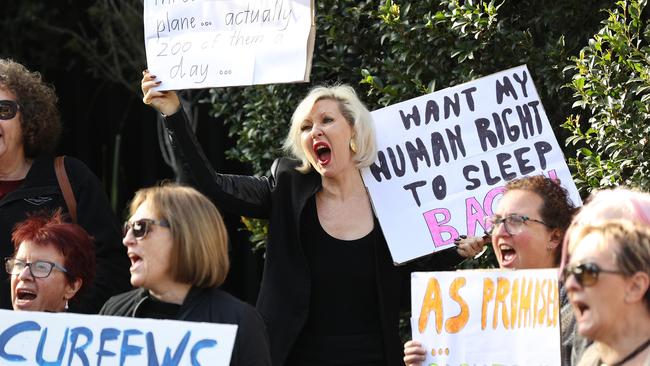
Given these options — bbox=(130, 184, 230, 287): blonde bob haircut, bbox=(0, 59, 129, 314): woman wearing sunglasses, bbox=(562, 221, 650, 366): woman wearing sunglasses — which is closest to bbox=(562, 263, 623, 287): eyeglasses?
bbox=(562, 221, 650, 366): woman wearing sunglasses

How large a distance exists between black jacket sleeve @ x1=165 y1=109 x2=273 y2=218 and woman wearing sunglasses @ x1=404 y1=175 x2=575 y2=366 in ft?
3.08

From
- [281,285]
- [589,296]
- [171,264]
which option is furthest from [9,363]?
[589,296]

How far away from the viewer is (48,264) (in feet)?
13.4

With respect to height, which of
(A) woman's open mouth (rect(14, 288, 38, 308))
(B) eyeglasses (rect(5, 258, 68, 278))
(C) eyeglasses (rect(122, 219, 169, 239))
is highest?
(C) eyeglasses (rect(122, 219, 169, 239))

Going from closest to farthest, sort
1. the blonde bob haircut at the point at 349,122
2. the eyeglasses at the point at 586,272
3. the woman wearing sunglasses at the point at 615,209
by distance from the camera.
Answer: the eyeglasses at the point at 586,272 < the woman wearing sunglasses at the point at 615,209 < the blonde bob haircut at the point at 349,122

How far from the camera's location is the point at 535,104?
15.7 feet

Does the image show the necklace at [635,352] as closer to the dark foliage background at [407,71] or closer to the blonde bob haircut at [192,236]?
the blonde bob haircut at [192,236]

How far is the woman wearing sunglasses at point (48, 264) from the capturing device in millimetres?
4078

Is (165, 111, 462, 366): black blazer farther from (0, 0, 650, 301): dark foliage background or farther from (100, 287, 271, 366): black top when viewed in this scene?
(0, 0, 650, 301): dark foliage background

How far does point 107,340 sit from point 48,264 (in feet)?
1.70

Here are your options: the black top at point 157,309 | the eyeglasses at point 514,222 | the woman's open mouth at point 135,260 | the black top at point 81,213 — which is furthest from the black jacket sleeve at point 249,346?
the black top at point 81,213

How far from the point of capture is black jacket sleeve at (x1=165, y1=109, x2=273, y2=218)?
15.0ft

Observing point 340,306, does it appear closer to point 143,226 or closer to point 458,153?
point 458,153

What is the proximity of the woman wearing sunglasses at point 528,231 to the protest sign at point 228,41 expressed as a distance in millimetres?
928
